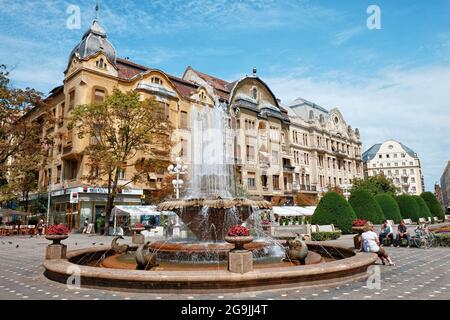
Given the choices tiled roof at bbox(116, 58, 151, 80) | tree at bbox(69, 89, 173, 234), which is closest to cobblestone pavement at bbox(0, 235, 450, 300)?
tree at bbox(69, 89, 173, 234)

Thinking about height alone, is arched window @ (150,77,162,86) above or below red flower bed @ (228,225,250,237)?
above

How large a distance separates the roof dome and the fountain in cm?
2504

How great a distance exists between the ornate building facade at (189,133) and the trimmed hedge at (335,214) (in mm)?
7833

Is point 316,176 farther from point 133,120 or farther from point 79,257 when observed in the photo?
point 79,257

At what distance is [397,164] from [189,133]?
81.7 m

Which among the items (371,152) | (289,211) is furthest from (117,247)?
(371,152)

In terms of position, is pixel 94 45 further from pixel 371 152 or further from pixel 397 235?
pixel 371 152

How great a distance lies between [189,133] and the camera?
43.4 meters

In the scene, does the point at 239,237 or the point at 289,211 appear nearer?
the point at 239,237

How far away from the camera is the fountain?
287 inches

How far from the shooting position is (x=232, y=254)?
25.0 feet

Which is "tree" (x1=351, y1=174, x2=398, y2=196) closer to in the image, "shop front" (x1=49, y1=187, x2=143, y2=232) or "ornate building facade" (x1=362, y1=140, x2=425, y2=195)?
"shop front" (x1=49, y1=187, x2=143, y2=232)

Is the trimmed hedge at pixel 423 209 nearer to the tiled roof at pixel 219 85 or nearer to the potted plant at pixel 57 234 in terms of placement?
the tiled roof at pixel 219 85
